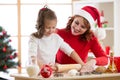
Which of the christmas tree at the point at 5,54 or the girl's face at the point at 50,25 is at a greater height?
the girl's face at the point at 50,25

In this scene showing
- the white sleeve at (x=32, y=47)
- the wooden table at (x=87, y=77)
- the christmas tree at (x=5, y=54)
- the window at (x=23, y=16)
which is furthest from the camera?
the window at (x=23, y=16)

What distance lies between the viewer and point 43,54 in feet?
6.03

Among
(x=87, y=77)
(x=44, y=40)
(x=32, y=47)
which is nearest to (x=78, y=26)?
(x=44, y=40)

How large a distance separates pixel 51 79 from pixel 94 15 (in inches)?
35.9

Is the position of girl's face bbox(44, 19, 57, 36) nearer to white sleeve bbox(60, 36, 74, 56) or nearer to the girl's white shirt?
the girl's white shirt

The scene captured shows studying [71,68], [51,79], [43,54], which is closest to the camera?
[51,79]

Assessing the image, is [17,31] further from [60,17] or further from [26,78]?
[26,78]

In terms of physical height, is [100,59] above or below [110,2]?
below

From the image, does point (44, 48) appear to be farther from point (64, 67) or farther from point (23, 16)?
point (23, 16)

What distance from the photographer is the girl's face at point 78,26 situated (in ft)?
6.52

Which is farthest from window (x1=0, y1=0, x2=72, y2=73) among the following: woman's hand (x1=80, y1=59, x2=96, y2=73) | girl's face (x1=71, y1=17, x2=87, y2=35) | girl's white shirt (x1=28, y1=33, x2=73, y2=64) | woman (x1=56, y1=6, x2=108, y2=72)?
woman's hand (x1=80, y1=59, x2=96, y2=73)

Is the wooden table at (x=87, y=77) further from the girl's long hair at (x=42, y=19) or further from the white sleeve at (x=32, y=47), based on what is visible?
the girl's long hair at (x=42, y=19)

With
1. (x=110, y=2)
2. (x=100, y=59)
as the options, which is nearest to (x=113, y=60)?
(x=100, y=59)

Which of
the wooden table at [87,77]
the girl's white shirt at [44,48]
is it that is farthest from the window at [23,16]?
the wooden table at [87,77]
